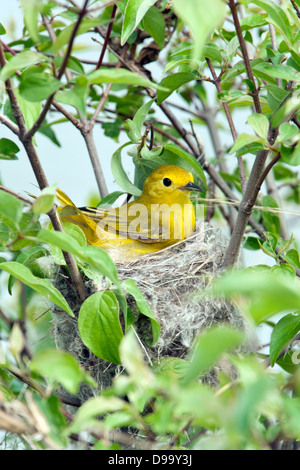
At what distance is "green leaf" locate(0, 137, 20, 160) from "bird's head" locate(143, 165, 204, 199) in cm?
101

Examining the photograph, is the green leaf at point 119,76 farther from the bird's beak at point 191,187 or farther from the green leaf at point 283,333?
the bird's beak at point 191,187

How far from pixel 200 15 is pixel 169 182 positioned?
230cm

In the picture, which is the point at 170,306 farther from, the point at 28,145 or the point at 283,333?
A: the point at 28,145

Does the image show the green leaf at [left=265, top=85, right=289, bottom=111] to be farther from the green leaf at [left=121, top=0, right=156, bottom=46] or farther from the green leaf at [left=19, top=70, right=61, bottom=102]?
the green leaf at [left=19, top=70, right=61, bottom=102]

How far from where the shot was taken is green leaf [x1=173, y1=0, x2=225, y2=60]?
95 centimetres

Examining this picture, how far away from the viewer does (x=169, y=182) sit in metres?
3.26

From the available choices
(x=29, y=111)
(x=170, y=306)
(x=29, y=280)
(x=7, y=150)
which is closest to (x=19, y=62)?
(x=29, y=111)

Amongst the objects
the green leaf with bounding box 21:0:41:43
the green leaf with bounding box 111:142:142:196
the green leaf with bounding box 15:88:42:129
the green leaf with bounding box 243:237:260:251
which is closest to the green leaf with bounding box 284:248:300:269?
the green leaf with bounding box 243:237:260:251

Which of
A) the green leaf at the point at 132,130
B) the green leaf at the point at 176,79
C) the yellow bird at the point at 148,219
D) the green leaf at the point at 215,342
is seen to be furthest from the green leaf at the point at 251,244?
the green leaf at the point at 215,342

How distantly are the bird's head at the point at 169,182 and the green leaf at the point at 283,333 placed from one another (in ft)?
4.38

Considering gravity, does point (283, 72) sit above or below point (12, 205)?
above

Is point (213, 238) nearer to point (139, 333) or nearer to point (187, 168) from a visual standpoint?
point (187, 168)

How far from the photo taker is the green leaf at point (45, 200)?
139 centimetres

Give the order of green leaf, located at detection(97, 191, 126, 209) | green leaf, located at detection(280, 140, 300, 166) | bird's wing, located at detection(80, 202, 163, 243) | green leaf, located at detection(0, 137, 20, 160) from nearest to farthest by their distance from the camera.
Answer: green leaf, located at detection(280, 140, 300, 166) < green leaf, located at detection(0, 137, 20, 160) < green leaf, located at detection(97, 191, 126, 209) < bird's wing, located at detection(80, 202, 163, 243)
